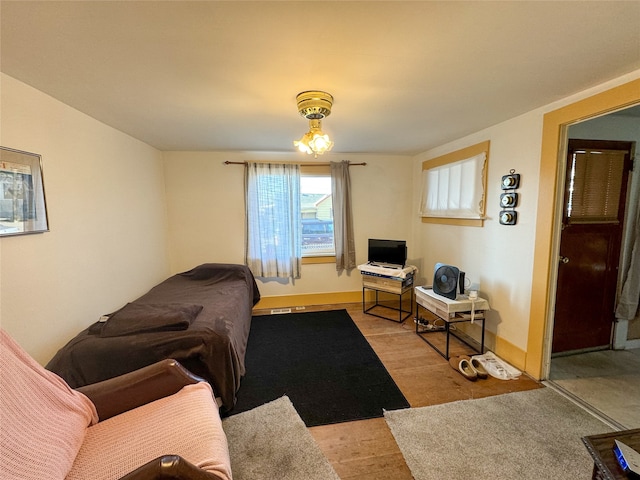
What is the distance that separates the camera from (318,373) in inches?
95.3

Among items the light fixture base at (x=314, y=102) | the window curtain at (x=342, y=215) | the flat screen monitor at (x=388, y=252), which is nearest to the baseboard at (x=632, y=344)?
the flat screen monitor at (x=388, y=252)

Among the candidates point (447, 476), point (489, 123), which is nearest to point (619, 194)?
point (489, 123)

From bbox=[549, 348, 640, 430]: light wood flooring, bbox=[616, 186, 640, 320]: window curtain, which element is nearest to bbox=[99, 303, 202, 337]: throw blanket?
bbox=[549, 348, 640, 430]: light wood flooring

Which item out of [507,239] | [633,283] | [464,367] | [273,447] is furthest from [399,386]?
[633,283]

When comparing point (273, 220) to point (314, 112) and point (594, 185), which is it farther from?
point (594, 185)

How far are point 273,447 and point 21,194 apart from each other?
2130mm

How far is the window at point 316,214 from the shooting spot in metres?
3.94

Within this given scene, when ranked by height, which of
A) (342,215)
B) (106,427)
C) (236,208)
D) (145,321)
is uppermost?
(236,208)

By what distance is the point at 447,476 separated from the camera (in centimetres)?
146

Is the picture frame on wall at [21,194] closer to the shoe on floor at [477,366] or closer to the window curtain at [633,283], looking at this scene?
the shoe on floor at [477,366]

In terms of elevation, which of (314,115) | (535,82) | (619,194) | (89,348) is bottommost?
(89,348)

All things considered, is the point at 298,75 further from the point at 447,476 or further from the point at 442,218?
the point at 442,218

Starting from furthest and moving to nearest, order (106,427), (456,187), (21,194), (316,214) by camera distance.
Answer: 1. (316,214)
2. (456,187)
3. (21,194)
4. (106,427)

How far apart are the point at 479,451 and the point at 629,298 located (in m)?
2.36
